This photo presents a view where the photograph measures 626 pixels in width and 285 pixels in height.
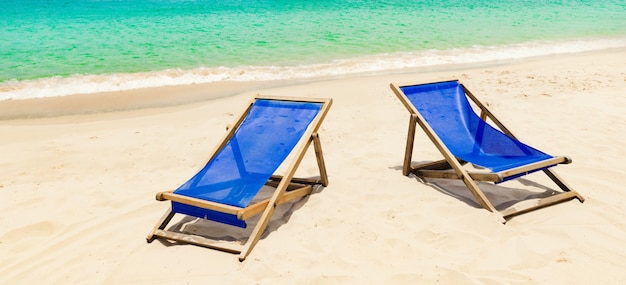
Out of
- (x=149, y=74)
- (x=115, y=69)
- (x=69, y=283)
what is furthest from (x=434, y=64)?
(x=69, y=283)

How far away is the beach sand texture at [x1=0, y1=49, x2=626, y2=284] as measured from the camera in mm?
3002

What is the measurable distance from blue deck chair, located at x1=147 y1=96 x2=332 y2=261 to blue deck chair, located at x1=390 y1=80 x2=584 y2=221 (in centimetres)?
85

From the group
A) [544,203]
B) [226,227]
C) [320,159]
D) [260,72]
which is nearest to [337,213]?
[320,159]

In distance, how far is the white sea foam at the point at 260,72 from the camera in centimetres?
955

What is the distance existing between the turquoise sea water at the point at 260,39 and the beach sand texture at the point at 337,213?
415 cm

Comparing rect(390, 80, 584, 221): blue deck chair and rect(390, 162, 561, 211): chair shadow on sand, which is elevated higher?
rect(390, 80, 584, 221): blue deck chair

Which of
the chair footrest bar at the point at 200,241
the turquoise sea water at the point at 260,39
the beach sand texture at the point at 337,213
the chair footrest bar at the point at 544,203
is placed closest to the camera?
the beach sand texture at the point at 337,213

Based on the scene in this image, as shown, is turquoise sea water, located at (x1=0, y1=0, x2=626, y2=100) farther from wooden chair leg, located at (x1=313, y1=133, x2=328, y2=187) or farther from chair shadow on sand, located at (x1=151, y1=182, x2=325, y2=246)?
chair shadow on sand, located at (x1=151, y1=182, x2=325, y2=246)

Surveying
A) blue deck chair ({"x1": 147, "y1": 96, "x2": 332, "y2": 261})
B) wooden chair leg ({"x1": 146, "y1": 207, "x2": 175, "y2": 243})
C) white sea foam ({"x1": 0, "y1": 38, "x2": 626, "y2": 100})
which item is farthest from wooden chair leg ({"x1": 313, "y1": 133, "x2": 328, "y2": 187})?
white sea foam ({"x1": 0, "y1": 38, "x2": 626, "y2": 100})

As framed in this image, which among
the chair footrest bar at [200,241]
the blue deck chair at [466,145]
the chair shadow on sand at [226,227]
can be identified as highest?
the blue deck chair at [466,145]

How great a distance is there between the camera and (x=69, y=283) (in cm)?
299

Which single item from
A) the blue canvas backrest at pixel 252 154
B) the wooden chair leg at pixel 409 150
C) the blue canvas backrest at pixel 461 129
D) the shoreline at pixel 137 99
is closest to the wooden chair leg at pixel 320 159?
the blue canvas backrest at pixel 252 154

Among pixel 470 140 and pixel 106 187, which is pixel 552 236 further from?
pixel 106 187

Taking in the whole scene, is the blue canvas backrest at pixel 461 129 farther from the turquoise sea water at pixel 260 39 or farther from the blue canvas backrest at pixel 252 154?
the turquoise sea water at pixel 260 39
